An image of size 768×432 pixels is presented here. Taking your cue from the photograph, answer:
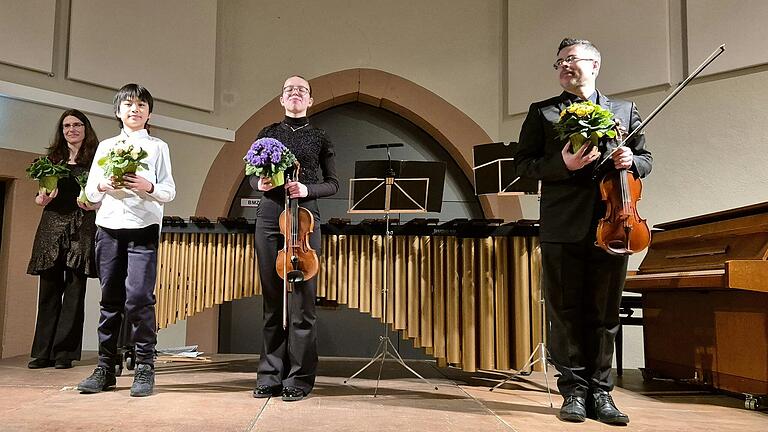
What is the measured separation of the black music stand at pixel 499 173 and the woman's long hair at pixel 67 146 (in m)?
3.10

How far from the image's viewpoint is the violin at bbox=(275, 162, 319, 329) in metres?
3.33

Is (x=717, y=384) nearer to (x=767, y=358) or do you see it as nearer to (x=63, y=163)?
(x=767, y=358)

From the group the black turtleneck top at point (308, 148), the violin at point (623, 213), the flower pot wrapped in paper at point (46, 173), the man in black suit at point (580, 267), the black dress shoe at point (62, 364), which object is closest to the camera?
the violin at point (623, 213)

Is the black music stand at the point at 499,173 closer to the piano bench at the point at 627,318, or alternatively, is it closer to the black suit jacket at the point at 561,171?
the black suit jacket at the point at 561,171

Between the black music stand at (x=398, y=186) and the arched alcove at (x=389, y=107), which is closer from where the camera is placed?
the black music stand at (x=398, y=186)

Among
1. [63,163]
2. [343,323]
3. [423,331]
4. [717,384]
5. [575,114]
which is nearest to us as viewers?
[575,114]

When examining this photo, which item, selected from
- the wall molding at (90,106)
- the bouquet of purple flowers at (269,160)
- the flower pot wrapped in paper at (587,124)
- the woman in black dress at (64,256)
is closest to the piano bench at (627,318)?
the flower pot wrapped in paper at (587,124)

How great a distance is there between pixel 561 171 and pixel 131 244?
7.89ft

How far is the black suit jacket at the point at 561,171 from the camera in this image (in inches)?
116

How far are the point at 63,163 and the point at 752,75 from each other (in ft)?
18.8

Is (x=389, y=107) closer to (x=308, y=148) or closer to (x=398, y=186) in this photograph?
(x=398, y=186)

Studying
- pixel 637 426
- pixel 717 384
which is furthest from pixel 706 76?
pixel 637 426

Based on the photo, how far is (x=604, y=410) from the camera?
9.46ft

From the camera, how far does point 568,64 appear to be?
9.81 feet
